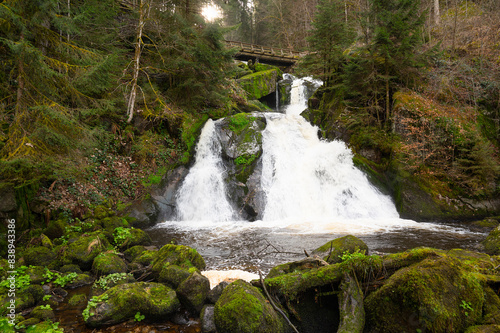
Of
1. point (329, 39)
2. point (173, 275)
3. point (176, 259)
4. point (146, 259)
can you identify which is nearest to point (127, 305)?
point (173, 275)

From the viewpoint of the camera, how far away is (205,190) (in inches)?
451

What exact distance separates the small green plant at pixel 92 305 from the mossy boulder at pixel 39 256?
2.34 metres

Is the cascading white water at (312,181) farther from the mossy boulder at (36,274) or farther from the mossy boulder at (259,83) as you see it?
the mossy boulder at (36,274)

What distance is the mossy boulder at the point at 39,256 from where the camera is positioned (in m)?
5.20

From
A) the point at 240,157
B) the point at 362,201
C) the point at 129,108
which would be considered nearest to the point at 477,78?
the point at 362,201

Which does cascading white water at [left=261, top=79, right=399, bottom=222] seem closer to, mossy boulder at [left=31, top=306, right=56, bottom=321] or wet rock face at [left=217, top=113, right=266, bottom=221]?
wet rock face at [left=217, top=113, right=266, bottom=221]

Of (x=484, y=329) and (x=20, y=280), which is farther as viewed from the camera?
(x=20, y=280)

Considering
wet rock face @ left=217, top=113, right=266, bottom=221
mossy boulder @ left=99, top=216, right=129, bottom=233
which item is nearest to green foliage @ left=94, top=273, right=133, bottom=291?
mossy boulder @ left=99, top=216, right=129, bottom=233

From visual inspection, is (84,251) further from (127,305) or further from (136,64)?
(136,64)

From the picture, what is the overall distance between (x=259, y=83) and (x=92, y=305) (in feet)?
65.3

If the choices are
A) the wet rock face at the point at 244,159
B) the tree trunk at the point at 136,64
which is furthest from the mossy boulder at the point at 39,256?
the tree trunk at the point at 136,64

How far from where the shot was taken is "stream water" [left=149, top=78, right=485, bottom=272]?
7102 millimetres

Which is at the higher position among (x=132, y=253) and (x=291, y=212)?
(x=291, y=212)

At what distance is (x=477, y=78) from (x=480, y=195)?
6.41 metres
